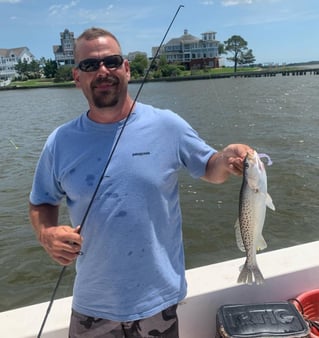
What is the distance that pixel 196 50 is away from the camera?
11894 cm

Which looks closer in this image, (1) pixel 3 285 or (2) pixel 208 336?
(2) pixel 208 336

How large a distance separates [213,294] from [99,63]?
6.04 ft

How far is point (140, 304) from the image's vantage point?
7.05 ft

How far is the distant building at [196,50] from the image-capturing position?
114938mm

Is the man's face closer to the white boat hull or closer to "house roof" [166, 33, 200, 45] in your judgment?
the white boat hull

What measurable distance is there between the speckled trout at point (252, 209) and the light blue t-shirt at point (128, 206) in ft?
1.02

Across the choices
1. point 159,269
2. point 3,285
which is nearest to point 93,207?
point 159,269

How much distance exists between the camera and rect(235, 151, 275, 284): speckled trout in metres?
2.05

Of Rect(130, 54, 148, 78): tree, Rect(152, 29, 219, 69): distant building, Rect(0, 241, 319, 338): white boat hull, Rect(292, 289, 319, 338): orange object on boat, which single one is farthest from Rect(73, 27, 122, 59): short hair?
Rect(152, 29, 219, 69): distant building

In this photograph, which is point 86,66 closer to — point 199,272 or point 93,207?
point 93,207

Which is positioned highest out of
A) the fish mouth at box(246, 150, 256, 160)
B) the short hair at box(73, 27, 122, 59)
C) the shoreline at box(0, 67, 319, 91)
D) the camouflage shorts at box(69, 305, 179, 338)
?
the short hair at box(73, 27, 122, 59)

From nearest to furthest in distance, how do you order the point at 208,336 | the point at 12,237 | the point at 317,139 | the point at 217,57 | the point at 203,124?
the point at 208,336, the point at 12,237, the point at 317,139, the point at 203,124, the point at 217,57

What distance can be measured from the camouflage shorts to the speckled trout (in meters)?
0.54

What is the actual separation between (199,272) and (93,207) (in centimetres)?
140
